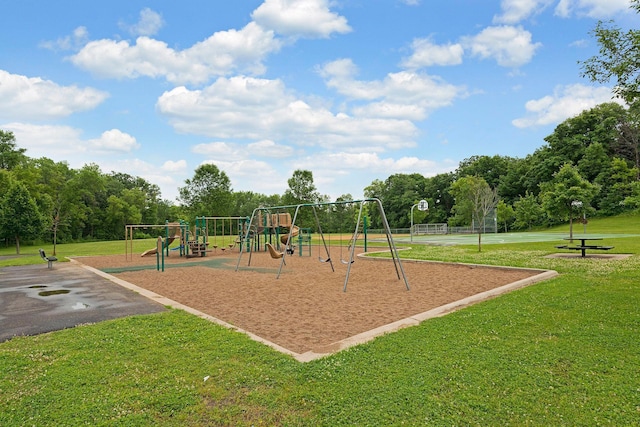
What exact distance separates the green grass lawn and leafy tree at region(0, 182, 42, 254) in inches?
1356

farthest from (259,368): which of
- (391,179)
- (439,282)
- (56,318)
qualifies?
(391,179)

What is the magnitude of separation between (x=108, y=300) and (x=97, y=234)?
180 feet

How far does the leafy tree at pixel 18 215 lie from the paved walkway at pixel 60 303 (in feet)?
84.6

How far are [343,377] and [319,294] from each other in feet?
16.4

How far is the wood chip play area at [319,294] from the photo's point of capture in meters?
5.72

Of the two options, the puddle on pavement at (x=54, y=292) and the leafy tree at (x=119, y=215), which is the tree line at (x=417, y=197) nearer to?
the leafy tree at (x=119, y=215)

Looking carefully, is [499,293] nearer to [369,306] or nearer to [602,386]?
[369,306]

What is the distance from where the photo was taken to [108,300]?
8.14 metres

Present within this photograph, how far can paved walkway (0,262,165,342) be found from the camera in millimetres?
6199

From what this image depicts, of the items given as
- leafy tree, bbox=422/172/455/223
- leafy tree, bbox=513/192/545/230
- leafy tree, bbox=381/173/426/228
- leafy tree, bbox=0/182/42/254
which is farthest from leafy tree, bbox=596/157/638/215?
leafy tree, bbox=0/182/42/254

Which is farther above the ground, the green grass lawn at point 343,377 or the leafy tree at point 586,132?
the leafy tree at point 586,132

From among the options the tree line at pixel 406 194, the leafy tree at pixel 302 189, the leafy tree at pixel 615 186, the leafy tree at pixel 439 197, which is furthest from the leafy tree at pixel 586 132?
the leafy tree at pixel 302 189

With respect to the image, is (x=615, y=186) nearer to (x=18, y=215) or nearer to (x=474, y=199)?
(x=474, y=199)

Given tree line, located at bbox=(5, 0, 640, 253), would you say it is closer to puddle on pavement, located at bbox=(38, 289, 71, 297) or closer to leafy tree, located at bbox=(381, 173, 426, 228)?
leafy tree, located at bbox=(381, 173, 426, 228)
